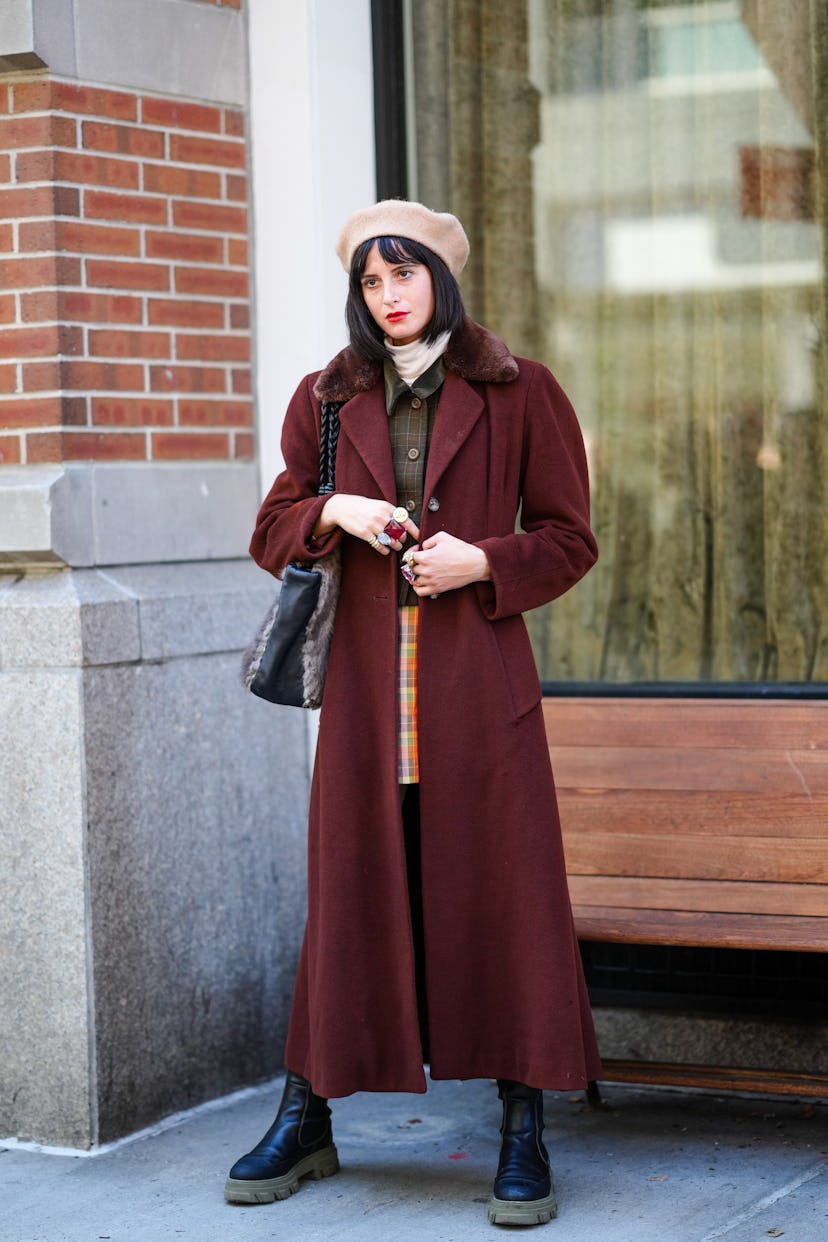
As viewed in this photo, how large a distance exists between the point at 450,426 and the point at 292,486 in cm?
39

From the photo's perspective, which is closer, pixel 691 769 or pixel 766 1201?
pixel 766 1201

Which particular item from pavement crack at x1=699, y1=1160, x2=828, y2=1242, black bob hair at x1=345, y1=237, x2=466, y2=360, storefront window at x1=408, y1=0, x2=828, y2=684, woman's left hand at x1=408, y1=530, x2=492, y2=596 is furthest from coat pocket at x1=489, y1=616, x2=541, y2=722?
storefront window at x1=408, y1=0, x2=828, y2=684

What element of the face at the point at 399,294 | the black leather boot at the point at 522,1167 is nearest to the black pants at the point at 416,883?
the black leather boot at the point at 522,1167

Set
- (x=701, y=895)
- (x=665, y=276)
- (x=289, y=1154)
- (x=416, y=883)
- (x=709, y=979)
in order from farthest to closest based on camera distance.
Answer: (x=665, y=276)
(x=709, y=979)
(x=701, y=895)
(x=289, y=1154)
(x=416, y=883)

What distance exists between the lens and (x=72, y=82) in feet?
13.9

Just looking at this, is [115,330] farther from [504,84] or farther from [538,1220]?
[538,1220]

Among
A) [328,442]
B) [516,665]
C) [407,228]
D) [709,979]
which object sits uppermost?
[407,228]

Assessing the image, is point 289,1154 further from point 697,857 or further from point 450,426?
point 450,426

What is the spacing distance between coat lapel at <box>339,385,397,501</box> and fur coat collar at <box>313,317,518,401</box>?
3 centimetres

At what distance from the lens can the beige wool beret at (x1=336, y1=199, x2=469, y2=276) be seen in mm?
3602

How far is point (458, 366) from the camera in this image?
3703 millimetres

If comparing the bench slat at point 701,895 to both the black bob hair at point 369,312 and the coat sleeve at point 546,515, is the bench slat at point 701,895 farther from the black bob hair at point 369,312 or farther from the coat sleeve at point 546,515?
the black bob hair at point 369,312

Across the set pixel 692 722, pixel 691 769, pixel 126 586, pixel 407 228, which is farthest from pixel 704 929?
pixel 407 228

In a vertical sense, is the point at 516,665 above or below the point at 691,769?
above
